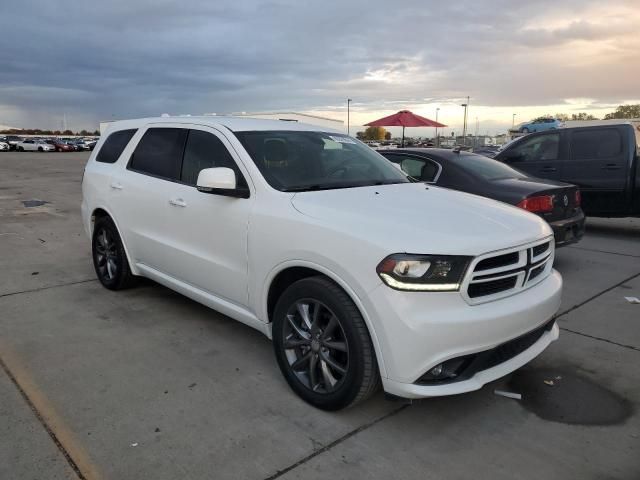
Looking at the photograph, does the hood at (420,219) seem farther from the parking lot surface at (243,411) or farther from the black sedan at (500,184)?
the black sedan at (500,184)

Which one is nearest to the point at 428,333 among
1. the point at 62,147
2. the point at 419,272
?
the point at 419,272

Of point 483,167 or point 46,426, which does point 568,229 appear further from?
point 46,426

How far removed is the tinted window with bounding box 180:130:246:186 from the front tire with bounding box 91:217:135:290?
4.31 ft

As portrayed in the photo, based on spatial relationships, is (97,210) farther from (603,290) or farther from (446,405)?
(603,290)

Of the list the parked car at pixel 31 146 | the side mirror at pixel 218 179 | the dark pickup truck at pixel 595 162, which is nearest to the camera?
the side mirror at pixel 218 179

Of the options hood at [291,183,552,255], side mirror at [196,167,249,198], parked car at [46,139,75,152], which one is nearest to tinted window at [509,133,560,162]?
hood at [291,183,552,255]

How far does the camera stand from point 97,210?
17.9ft

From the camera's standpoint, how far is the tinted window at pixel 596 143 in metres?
8.46

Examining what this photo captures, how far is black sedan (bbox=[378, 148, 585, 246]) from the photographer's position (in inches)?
238

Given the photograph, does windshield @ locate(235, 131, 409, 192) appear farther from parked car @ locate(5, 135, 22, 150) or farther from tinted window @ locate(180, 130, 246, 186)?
parked car @ locate(5, 135, 22, 150)

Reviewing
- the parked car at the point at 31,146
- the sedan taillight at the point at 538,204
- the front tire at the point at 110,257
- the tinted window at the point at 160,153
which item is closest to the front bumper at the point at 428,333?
the tinted window at the point at 160,153

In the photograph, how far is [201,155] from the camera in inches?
163

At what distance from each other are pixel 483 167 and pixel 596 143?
3.12 metres

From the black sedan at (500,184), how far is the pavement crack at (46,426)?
4.82m
